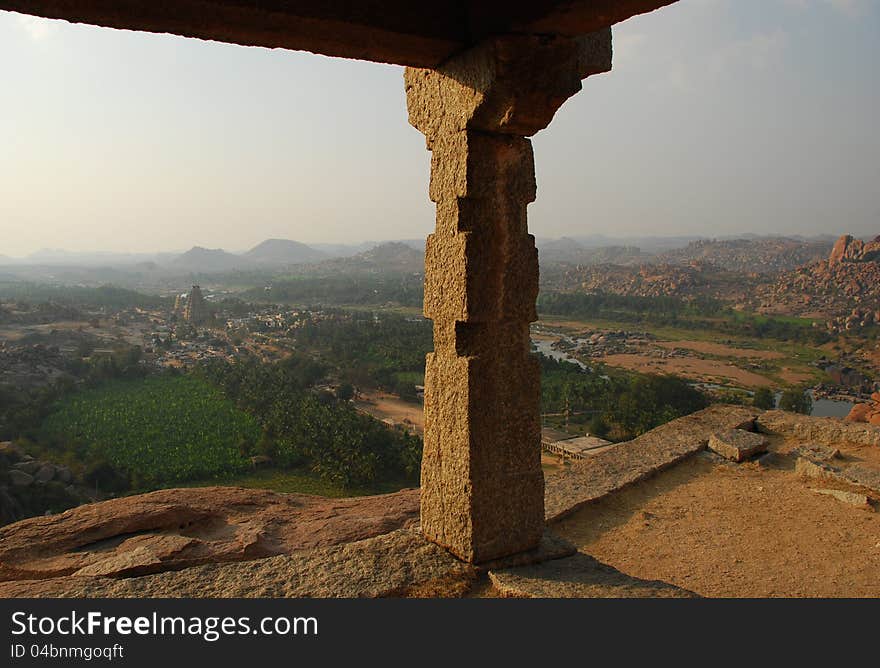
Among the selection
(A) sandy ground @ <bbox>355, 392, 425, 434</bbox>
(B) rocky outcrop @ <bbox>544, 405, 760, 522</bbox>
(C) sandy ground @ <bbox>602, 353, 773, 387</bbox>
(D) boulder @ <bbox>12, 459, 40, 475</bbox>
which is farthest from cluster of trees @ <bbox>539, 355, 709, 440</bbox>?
(D) boulder @ <bbox>12, 459, 40, 475</bbox>

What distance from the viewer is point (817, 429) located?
27.0 ft

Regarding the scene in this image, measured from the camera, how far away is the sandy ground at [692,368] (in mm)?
49938

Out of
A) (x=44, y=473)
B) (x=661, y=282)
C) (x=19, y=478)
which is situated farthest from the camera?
(x=661, y=282)

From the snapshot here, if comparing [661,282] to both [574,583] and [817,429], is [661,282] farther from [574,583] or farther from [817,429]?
Answer: [574,583]

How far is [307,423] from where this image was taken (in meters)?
36.6

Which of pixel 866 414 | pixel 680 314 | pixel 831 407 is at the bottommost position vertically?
pixel 831 407

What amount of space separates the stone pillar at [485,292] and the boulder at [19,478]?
1087 inches

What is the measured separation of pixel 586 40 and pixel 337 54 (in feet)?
4.73

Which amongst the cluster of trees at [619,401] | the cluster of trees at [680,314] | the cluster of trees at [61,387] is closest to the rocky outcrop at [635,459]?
the cluster of trees at [619,401]

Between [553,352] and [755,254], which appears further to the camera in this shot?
[755,254]

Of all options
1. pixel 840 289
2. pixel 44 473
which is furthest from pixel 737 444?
pixel 840 289

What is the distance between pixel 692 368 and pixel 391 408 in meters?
27.7

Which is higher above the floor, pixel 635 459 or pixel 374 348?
pixel 635 459

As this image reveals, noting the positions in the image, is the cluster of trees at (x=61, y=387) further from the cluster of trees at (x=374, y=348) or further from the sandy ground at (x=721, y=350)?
the sandy ground at (x=721, y=350)
